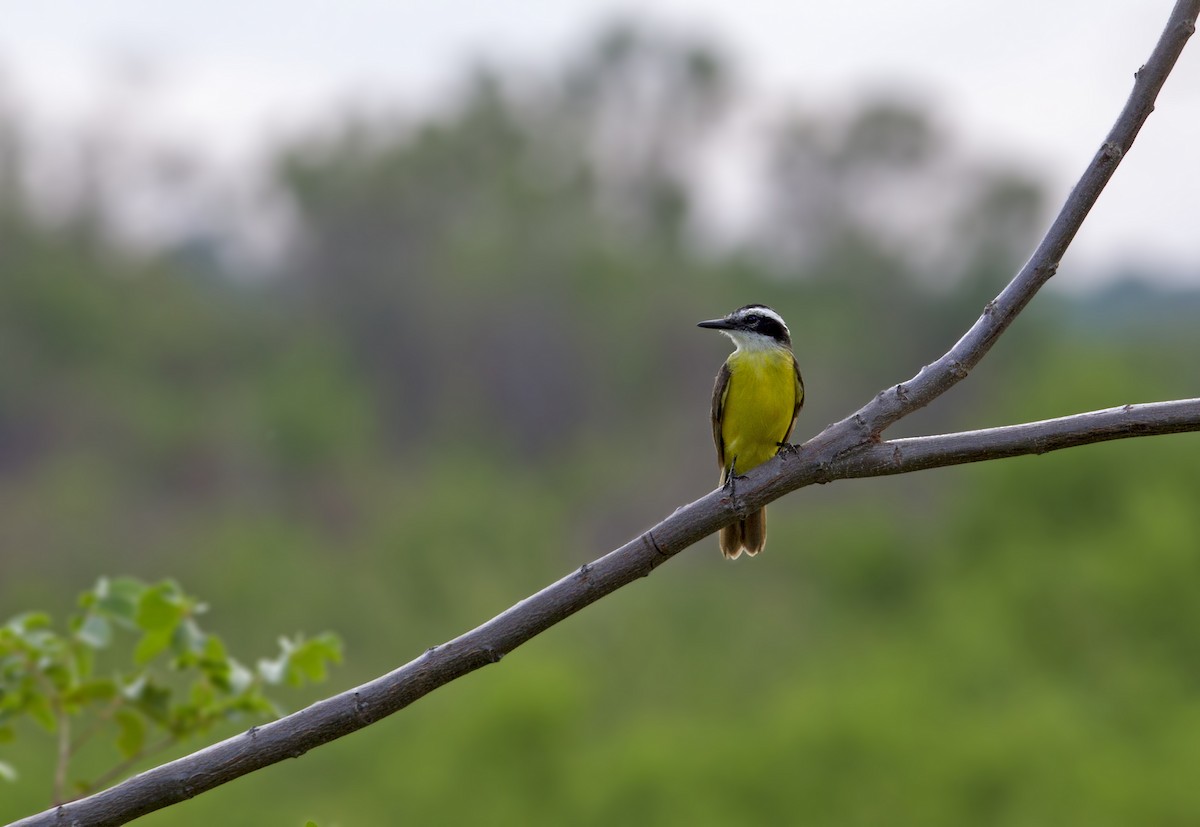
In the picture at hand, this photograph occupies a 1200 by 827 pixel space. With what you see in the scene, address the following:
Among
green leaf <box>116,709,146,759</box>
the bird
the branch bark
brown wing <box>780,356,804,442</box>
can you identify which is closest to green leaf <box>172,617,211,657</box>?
green leaf <box>116,709,146,759</box>

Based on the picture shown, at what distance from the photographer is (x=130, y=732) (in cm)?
322

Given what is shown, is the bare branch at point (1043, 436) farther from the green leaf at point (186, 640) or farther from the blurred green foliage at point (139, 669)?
the green leaf at point (186, 640)

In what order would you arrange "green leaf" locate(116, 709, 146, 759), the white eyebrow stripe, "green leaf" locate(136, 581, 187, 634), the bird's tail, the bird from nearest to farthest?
1. "green leaf" locate(136, 581, 187, 634)
2. "green leaf" locate(116, 709, 146, 759)
3. the bird's tail
4. the bird
5. the white eyebrow stripe

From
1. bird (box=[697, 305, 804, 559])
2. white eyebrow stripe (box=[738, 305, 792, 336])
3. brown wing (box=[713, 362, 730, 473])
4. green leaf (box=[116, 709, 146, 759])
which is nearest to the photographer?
→ green leaf (box=[116, 709, 146, 759])

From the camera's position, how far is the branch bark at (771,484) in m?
2.11

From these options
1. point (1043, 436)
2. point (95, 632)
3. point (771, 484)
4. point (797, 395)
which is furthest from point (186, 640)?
point (797, 395)

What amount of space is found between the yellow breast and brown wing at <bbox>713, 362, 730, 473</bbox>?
0.06 ft

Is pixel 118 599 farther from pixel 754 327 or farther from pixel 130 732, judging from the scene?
pixel 754 327

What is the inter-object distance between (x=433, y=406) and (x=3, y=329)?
12.9 m

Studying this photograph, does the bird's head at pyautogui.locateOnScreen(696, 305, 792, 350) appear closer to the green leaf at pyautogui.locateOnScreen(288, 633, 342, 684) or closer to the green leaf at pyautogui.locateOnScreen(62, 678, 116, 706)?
the green leaf at pyautogui.locateOnScreen(288, 633, 342, 684)

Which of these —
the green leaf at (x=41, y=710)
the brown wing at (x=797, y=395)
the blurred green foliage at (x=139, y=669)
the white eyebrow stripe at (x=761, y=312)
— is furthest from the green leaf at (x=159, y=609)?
the white eyebrow stripe at (x=761, y=312)

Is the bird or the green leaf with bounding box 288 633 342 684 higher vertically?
the bird

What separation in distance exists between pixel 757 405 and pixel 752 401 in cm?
3

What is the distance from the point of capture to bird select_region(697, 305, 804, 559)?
4.61 metres
